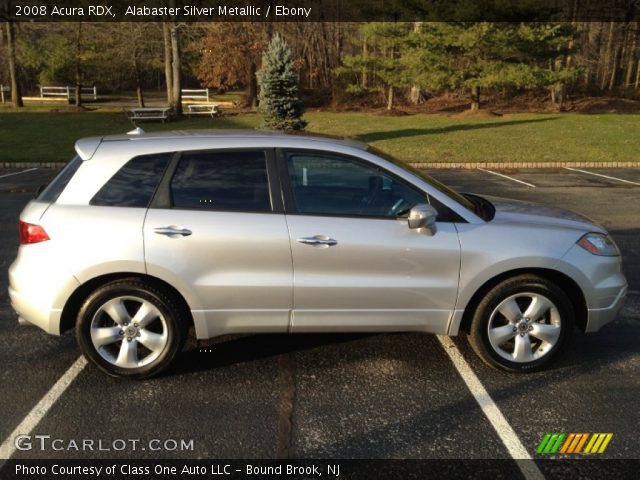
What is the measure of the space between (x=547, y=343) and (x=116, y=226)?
3.07 m

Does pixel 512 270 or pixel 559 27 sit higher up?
pixel 559 27

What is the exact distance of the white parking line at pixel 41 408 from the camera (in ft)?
10.6

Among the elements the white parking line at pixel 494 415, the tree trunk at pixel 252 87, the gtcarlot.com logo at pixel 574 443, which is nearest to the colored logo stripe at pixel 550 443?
the gtcarlot.com logo at pixel 574 443

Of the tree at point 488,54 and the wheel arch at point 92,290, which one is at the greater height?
the tree at point 488,54

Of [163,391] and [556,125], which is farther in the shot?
[556,125]

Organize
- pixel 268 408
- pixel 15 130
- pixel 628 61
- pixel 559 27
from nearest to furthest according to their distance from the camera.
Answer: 1. pixel 268 408
2. pixel 15 130
3. pixel 559 27
4. pixel 628 61

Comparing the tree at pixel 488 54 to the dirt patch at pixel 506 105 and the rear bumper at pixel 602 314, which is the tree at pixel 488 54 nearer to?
the dirt patch at pixel 506 105

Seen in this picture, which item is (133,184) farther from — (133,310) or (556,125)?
(556,125)

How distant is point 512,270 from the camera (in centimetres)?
403

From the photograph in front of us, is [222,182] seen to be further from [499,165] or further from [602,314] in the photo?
[499,165]

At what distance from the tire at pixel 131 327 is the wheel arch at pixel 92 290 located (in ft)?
0.10

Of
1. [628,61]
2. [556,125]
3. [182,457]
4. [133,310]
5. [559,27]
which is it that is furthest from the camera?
[628,61]

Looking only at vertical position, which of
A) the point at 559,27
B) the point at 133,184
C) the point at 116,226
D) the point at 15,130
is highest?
the point at 559,27

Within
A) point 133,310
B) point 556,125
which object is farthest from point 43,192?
point 556,125
